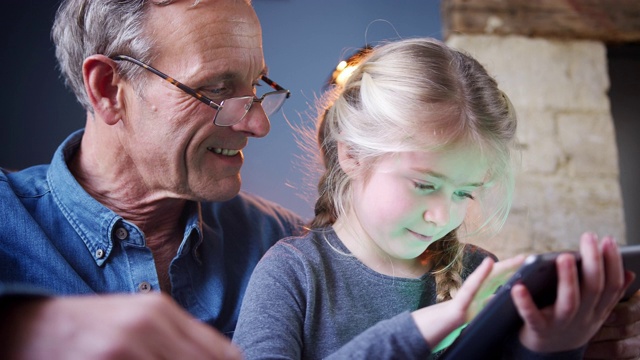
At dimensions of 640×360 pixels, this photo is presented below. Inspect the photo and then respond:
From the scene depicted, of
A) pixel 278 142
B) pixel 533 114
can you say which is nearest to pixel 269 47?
pixel 278 142

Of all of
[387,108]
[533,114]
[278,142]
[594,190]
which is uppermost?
[387,108]

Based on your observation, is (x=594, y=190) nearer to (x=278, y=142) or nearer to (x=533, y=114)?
(x=533, y=114)

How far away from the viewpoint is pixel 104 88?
141 cm

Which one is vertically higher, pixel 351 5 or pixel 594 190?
pixel 351 5

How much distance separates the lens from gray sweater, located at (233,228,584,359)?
2.93ft

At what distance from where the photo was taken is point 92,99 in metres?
1.41

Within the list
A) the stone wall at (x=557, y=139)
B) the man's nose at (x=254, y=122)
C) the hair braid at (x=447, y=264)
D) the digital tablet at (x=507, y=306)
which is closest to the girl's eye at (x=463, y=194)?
the hair braid at (x=447, y=264)

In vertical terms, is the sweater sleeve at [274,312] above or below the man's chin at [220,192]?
below

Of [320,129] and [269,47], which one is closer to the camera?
[320,129]

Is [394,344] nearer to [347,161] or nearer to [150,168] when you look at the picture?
[347,161]

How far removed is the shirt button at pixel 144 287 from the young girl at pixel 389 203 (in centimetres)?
27

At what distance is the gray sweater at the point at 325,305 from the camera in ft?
2.93

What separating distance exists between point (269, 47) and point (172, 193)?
49 cm

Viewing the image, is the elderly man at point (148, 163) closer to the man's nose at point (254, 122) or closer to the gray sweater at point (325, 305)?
the man's nose at point (254, 122)
